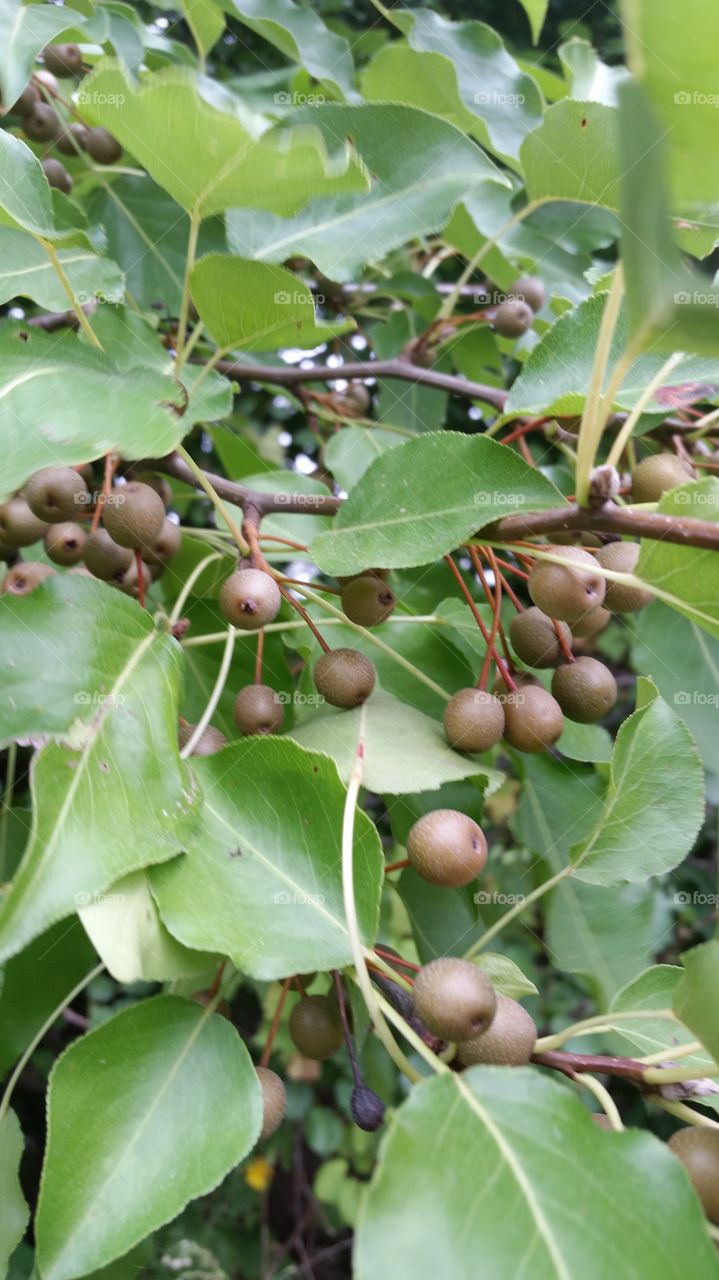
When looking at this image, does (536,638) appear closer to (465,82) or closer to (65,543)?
(65,543)

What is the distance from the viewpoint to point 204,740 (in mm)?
813

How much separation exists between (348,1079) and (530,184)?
2.14 m

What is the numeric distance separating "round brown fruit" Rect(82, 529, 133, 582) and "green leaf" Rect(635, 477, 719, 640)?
1.53 feet

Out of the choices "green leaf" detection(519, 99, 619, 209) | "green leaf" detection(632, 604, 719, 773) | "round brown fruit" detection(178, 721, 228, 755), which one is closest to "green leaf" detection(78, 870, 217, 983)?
"round brown fruit" detection(178, 721, 228, 755)

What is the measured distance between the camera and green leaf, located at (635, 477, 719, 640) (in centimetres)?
69

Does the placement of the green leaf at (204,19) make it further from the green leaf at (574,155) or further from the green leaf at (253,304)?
the green leaf at (253,304)

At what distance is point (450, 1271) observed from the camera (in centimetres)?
48

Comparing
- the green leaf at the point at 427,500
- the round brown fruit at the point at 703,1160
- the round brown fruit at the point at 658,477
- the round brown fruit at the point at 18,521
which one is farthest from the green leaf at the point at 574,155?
the round brown fruit at the point at 703,1160

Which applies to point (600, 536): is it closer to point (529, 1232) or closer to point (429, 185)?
point (429, 185)

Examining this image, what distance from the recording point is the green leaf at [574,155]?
1038 millimetres

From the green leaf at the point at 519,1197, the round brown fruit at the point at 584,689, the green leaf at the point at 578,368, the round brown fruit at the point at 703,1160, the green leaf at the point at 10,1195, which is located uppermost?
the green leaf at the point at 578,368

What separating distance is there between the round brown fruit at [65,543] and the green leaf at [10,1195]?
0.50 metres

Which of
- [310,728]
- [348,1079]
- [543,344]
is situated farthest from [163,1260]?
[543,344]

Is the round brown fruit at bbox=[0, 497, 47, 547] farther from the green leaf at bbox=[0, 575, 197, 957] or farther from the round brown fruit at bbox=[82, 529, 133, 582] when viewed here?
the green leaf at bbox=[0, 575, 197, 957]
